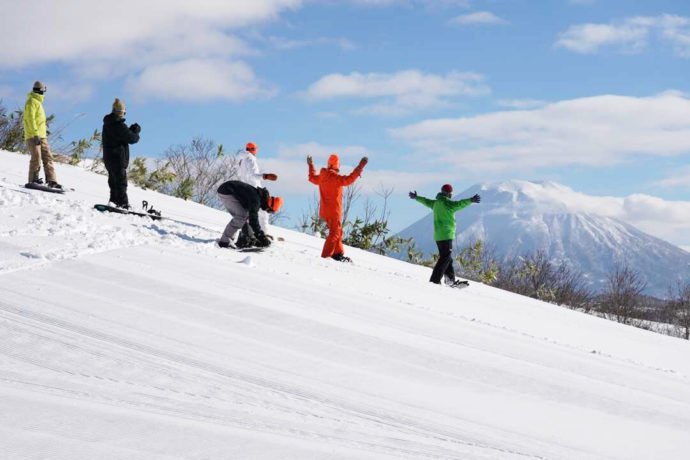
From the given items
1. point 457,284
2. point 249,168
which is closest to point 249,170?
point 249,168

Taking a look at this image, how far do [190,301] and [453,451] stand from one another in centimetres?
230

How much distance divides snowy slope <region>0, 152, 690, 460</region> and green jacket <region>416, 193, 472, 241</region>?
12.4 ft

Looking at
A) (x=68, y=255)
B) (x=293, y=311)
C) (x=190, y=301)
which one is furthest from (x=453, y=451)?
(x=68, y=255)

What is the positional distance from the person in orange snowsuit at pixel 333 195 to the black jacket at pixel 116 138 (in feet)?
8.18

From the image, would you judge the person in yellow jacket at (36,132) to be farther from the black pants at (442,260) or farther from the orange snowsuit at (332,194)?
the black pants at (442,260)

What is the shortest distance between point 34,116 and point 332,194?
4446 mm

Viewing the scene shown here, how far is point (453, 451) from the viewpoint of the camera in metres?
3.25

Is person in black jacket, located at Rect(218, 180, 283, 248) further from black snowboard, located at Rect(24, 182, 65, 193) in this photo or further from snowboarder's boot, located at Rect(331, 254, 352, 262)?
black snowboard, located at Rect(24, 182, 65, 193)

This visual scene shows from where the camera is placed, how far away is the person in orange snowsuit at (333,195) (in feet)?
30.8

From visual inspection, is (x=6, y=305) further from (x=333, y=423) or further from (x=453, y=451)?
(x=453, y=451)

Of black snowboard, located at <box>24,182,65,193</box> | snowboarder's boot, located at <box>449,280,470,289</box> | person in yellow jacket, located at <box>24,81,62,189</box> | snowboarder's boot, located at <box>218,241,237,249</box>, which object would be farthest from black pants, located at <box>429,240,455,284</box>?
person in yellow jacket, located at <box>24,81,62,189</box>

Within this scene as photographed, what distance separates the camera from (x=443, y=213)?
975cm

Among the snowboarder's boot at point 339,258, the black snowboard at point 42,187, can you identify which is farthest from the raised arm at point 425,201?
the black snowboard at point 42,187

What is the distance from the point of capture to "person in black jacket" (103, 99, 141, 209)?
8.73 m
